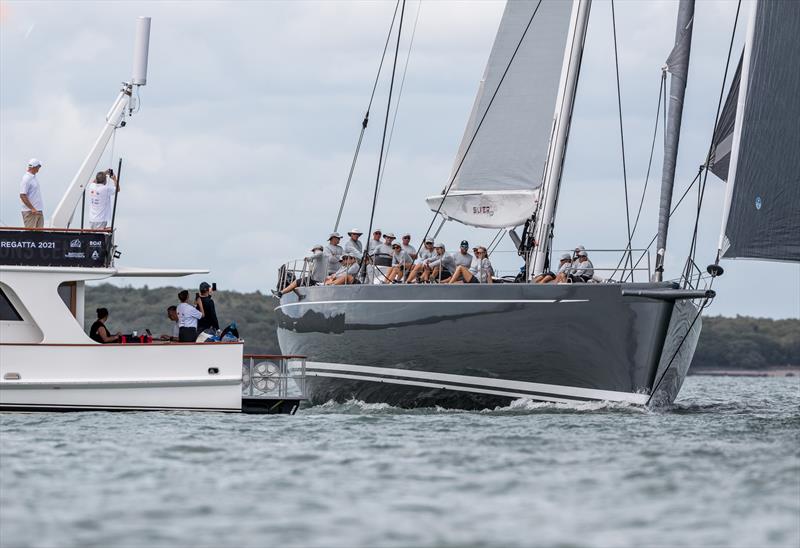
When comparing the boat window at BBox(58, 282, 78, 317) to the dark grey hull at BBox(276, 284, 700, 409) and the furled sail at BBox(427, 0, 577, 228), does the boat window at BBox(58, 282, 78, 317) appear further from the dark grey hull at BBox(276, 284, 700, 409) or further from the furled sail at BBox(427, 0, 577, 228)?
the furled sail at BBox(427, 0, 577, 228)

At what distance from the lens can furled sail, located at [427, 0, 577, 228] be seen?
94.4ft

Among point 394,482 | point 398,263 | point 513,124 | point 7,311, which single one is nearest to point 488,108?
point 513,124

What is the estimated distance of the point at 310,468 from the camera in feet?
53.4

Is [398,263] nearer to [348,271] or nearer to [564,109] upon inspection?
[348,271]

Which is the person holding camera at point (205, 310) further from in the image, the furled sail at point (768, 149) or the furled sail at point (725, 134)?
the furled sail at point (725, 134)

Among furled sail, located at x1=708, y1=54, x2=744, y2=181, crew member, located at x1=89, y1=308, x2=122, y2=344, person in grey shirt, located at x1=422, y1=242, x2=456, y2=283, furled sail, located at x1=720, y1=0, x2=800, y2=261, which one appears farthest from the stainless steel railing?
furled sail, located at x1=708, y1=54, x2=744, y2=181

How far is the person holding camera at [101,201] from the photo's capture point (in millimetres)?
23750

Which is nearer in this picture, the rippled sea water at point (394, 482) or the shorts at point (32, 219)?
the rippled sea water at point (394, 482)

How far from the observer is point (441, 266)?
2588cm

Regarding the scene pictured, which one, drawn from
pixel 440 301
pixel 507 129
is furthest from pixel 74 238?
pixel 507 129

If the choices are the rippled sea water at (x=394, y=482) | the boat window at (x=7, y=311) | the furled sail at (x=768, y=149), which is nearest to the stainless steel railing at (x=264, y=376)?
the rippled sea water at (x=394, y=482)

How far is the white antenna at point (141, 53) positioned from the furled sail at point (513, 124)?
277 inches

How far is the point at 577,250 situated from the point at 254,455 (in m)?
9.36

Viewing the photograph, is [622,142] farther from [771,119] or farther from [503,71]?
[771,119]
